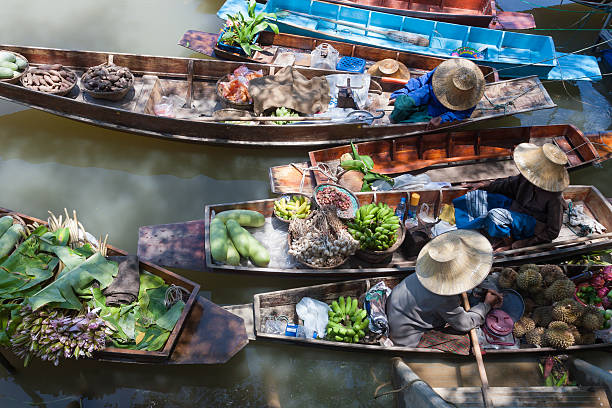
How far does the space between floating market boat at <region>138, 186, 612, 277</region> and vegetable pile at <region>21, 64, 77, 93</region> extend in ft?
11.9

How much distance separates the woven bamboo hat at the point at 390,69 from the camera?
8.53 metres

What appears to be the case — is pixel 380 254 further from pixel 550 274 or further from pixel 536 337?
pixel 550 274

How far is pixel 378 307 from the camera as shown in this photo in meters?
5.46

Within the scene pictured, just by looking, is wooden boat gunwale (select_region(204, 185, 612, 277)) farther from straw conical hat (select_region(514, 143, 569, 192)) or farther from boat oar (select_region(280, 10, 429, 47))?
boat oar (select_region(280, 10, 429, 47))

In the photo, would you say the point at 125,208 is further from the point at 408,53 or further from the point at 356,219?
the point at 408,53

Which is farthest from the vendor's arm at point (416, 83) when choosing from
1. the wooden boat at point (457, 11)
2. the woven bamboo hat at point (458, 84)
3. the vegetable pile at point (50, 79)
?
the vegetable pile at point (50, 79)

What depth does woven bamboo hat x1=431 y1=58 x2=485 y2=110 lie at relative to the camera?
23.1ft

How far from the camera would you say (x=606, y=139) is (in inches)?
303

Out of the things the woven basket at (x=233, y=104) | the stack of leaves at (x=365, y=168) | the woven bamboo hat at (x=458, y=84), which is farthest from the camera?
the woven basket at (x=233, y=104)

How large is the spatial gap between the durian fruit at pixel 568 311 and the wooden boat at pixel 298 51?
16.0 feet

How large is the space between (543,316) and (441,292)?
2.15 meters

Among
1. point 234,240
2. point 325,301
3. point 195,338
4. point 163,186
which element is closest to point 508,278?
point 325,301

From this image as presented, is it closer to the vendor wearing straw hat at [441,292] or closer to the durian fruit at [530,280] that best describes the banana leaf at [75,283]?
the vendor wearing straw hat at [441,292]

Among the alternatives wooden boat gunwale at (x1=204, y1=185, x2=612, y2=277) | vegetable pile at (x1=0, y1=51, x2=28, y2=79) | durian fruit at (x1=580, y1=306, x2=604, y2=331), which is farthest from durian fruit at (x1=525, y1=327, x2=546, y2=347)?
vegetable pile at (x1=0, y1=51, x2=28, y2=79)
